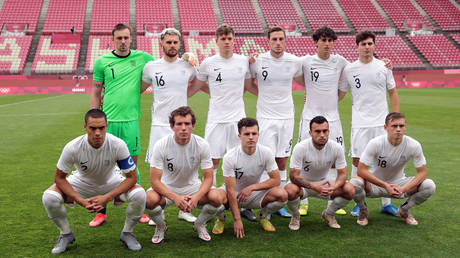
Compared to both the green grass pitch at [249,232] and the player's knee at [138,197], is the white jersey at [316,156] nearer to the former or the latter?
the green grass pitch at [249,232]

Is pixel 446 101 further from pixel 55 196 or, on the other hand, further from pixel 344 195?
pixel 55 196

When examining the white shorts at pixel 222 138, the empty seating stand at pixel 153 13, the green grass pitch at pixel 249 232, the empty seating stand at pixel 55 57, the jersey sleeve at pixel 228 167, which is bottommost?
the green grass pitch at pixel 249 232

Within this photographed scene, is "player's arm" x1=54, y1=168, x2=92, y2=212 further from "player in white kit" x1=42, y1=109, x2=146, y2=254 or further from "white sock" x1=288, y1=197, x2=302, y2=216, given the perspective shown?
"white sock" x1=288, y1=197, x2=302, y2=216

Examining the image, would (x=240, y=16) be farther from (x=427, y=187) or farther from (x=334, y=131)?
(x=427, y=187)

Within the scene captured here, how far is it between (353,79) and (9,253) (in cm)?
405

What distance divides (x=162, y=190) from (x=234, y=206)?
0.73m

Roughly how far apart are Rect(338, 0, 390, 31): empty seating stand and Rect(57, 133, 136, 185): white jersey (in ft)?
116

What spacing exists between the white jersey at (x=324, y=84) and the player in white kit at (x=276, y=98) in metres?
0.19

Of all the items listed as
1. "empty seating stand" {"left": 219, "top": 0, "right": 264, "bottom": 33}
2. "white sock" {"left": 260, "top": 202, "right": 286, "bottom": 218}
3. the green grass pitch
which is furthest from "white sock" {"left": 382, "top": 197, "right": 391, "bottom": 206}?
"empty seating stand" {"left": 219, "top": 0, "right": 264, "bottom": 33}

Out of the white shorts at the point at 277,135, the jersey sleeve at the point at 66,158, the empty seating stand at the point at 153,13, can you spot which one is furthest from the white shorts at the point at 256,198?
the empty seating stand at the point at 153,13

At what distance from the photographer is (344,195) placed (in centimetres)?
429

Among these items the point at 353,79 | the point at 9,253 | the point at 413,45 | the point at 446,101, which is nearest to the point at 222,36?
the point at 353,79

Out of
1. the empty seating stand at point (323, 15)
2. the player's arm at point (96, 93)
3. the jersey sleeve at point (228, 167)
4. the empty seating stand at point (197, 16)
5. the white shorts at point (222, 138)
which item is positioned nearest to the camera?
the jersey sleeve at point (228, 167)

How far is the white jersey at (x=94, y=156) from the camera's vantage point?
3.84m
